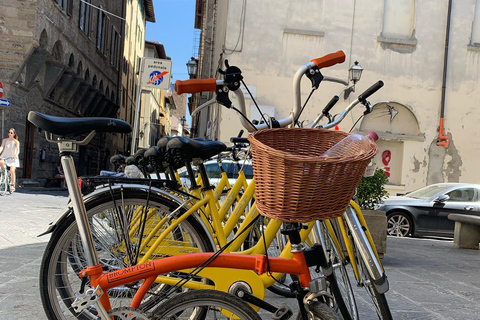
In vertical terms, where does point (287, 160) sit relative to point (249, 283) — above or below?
above

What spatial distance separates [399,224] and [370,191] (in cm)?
474

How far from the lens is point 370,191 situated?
21.2 ft

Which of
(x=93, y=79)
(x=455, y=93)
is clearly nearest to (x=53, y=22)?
(x=93, y=79)

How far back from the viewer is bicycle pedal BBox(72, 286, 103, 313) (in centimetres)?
192

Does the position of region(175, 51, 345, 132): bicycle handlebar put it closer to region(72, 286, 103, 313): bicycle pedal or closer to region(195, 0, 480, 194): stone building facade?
region(72, 286, 103, 313): bicycle pedal

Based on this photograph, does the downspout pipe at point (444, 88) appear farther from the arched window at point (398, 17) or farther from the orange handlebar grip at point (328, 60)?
the orange handlebar grip at point (328, 60)

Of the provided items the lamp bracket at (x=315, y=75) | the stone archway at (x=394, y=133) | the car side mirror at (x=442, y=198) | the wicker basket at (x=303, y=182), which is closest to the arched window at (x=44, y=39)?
the stone archway at (x=394, y=133)

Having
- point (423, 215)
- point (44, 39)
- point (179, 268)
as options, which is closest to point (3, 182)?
point (44, 39)

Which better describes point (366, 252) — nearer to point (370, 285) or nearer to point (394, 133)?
point (370, 285)

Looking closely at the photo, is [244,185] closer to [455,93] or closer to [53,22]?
[455,93]

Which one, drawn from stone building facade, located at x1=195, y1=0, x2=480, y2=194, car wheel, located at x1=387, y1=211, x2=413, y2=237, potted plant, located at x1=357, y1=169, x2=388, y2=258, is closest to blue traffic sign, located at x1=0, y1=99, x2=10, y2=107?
stone building facade, located at x1=195, y1=0, x2=480, y2=194

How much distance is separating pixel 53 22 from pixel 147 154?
681 inches

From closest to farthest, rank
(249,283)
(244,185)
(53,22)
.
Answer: (249,283) < (244,185) < (53,22)

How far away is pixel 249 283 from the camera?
2.24 meters
